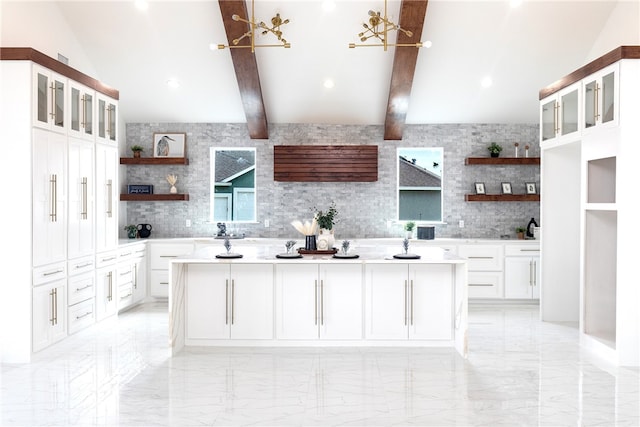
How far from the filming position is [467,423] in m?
3.60

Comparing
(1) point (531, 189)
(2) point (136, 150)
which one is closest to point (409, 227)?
(1) point (531, 189)

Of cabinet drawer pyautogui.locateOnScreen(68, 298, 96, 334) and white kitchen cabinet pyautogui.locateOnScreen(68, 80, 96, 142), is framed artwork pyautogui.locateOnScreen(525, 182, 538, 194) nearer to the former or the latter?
white kitchen cabinet pyautogui.locateOnScreen(68, 80, 96, 142)

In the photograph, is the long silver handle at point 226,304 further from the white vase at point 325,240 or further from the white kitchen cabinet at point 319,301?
the white vase at point 325,240

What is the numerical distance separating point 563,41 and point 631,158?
290cm

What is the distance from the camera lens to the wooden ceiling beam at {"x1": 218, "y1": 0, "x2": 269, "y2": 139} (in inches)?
246

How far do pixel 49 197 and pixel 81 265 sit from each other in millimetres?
1047

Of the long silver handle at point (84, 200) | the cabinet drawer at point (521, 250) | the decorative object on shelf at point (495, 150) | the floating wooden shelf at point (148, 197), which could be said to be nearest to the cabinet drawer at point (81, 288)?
the long silver handle at point (84, 200)

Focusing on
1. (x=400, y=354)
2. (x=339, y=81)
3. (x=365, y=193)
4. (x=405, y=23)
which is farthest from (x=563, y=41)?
(x=400, y=354)

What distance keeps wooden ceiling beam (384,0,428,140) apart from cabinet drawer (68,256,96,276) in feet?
15.7

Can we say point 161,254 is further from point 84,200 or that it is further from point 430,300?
point 430,300

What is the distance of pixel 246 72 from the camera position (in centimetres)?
730

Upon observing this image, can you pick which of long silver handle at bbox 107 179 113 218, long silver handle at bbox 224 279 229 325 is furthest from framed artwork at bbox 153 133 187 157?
long silver handle at bbox 224 279 229 325

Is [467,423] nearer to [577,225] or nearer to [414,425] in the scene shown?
[414,425]

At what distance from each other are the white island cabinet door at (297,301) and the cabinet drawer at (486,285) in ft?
11.9
